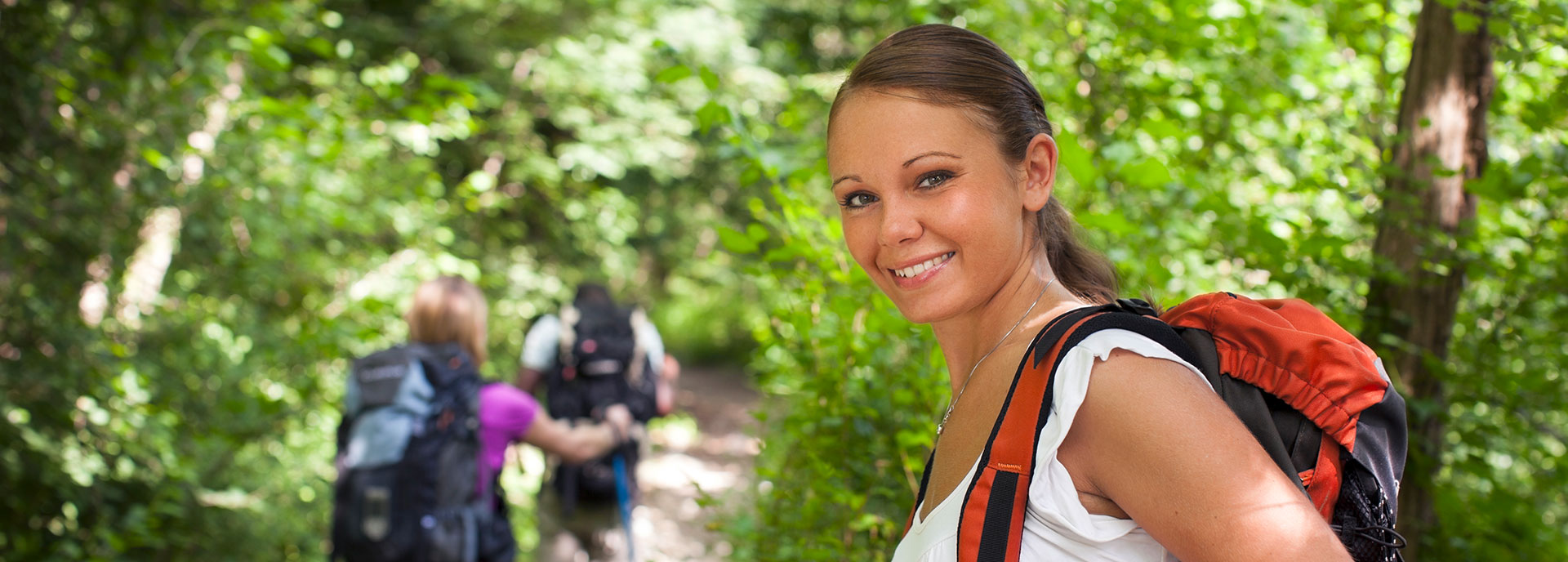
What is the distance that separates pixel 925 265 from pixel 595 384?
3.81 m

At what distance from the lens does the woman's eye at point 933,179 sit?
1383 millimetres

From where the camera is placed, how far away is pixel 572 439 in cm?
421

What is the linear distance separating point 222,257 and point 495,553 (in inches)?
111

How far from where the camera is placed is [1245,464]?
39.8 inches

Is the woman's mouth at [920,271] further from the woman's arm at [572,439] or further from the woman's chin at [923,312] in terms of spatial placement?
the woman's arm at [572,439]

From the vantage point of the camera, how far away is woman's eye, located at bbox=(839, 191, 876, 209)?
150cm

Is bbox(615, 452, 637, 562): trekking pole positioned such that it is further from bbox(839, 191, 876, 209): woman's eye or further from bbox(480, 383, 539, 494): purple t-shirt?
bbox(839, 191, 876, 209): woman's eye

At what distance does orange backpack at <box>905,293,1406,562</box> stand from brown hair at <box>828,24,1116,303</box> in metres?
0.36

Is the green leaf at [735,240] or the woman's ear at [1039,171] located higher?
the woman's ear at [1039,171]

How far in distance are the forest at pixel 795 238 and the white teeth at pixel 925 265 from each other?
1004 mm

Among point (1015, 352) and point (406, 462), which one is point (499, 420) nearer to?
point (406, 462)

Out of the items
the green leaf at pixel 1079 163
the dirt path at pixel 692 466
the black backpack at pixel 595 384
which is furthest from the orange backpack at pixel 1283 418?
the black backpack at pixel 595 384

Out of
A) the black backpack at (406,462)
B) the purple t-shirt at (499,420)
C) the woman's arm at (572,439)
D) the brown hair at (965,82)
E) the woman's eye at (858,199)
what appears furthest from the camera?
the woman's arm at (572,439)

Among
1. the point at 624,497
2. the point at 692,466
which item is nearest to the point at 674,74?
the point at 624,497
